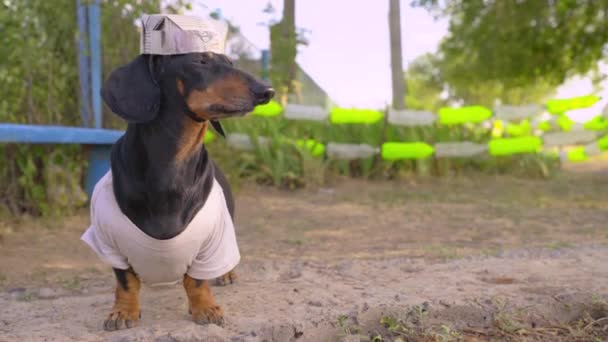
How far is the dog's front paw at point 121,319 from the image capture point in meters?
2.51

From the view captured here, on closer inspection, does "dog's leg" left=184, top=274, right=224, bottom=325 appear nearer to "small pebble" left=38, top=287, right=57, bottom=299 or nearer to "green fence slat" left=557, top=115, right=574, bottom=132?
"small pebble" left=38, top=287, right=57, bottom=299

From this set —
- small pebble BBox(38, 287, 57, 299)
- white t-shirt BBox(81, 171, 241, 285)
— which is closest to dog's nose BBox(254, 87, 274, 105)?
white t-shirt BBox(81, 171, 241, 285)

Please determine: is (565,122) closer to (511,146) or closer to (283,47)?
(511,146)

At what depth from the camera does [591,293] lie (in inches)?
109

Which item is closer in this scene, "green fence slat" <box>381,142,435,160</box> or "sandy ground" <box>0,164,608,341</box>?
"sandy ground" <box>0,164,608,341</box>

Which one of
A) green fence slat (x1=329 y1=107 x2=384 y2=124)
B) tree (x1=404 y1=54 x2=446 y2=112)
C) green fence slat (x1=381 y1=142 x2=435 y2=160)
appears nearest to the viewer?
green fence slat (x1=381 y1=142 x2=435 y2=160)

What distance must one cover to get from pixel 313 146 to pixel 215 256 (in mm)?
5300

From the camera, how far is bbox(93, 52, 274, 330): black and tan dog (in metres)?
2.20

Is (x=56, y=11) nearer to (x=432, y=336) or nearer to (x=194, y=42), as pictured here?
(x=194, y=42)

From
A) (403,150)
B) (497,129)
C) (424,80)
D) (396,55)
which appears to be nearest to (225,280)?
(403,150)

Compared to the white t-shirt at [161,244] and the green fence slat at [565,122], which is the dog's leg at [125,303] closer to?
the white t-shirt at [161,244]

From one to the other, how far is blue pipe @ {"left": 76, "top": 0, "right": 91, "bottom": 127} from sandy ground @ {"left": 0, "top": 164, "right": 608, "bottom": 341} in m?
1.05

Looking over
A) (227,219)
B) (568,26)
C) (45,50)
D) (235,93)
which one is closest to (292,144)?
(45,50)

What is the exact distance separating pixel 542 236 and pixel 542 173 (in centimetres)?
469
